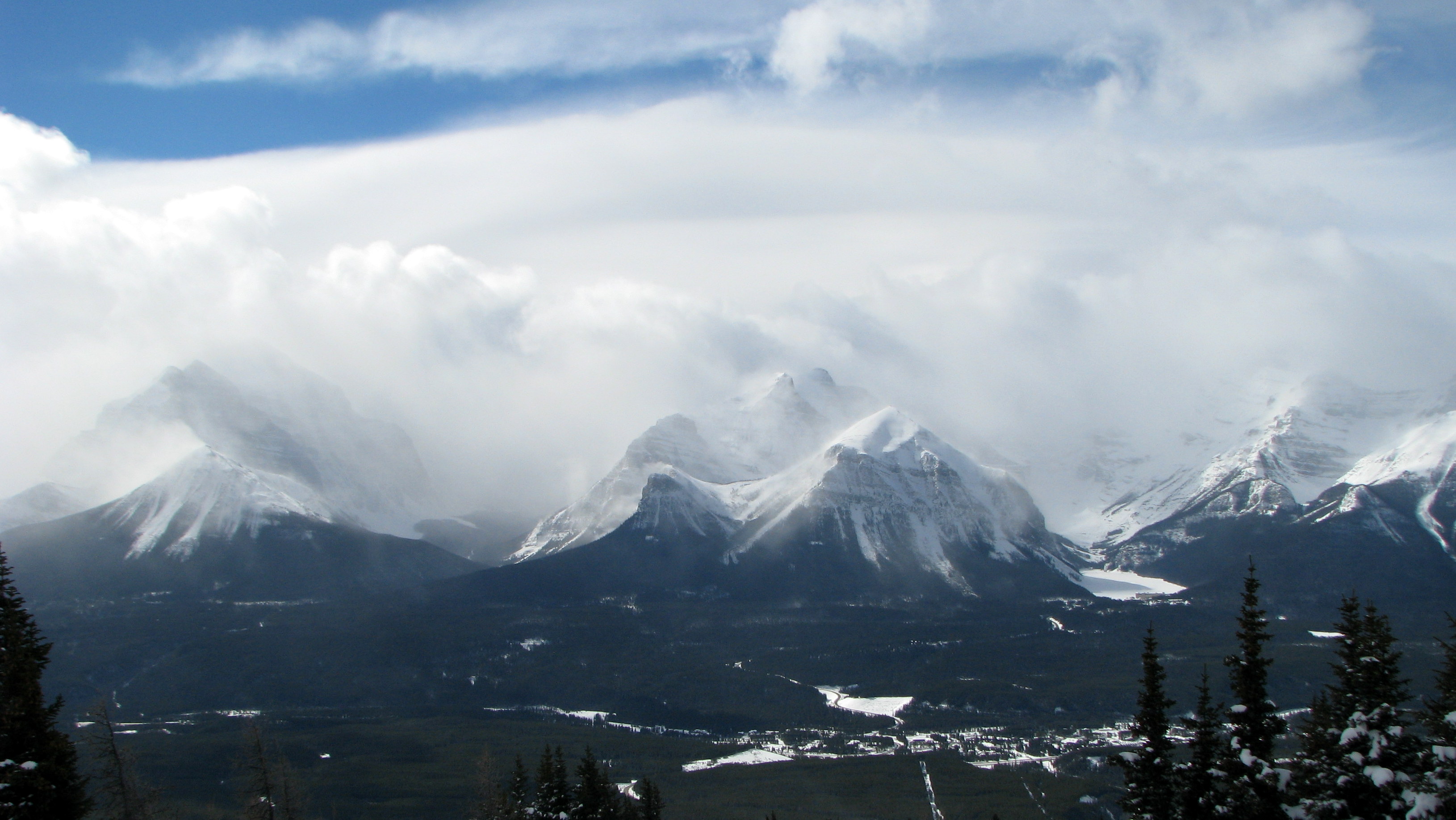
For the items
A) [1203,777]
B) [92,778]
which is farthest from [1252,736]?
[92,778]

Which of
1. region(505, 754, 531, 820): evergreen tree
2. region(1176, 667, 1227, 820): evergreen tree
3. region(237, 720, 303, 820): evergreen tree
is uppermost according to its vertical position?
region(1176, 667, 1227, 820): evergreen tree

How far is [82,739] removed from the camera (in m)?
68.6

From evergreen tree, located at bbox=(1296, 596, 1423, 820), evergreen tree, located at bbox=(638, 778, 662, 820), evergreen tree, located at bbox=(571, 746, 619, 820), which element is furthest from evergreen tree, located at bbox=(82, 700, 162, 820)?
evergreen tree, located at bbox=(1296, 596, 1423, 820)

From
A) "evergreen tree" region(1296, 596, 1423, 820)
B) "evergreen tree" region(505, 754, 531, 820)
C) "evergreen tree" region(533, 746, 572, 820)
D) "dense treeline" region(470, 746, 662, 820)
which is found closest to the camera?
"evergreen tree" region(1296, 596, 1423, 820)

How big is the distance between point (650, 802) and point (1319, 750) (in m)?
73.6

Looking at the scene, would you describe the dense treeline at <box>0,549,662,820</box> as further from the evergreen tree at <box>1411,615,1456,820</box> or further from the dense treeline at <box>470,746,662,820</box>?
the evergreen tree at <box>1411,615,1456,820</box>

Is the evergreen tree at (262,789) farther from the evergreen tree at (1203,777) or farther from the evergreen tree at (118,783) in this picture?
the evergreen tree at (1203,777)

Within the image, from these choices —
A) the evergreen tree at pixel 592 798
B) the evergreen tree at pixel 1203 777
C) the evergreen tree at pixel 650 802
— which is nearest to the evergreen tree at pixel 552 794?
the evergreen tree at pixel 592 798

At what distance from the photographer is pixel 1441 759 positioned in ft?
151

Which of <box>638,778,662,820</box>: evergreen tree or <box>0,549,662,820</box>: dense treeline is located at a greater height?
<box>0,549,662,820</box>: dense treeline

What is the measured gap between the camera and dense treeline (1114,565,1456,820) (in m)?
48.6

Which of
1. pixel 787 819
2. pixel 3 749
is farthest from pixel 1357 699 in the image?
pixel 787 819

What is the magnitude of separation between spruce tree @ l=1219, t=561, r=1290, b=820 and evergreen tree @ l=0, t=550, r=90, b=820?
5038 centimetres

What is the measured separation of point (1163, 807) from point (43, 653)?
5343 centimetres
